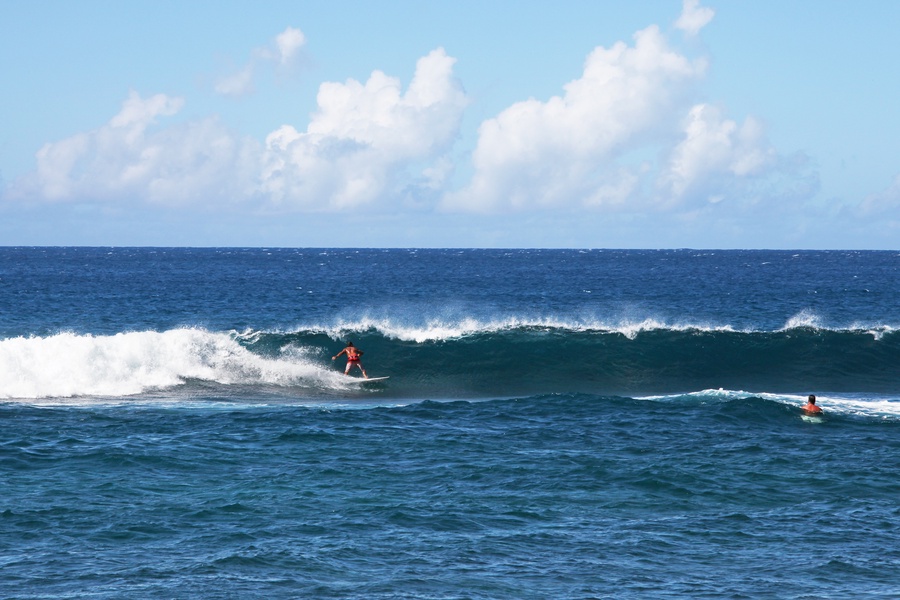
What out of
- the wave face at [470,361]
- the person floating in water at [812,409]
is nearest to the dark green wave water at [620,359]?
the wave face at [470,361]

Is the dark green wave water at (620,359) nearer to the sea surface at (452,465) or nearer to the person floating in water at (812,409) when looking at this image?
the sea surface at (452,465)

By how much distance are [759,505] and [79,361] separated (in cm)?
2187

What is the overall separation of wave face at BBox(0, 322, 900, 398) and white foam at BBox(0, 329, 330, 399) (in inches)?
2.1

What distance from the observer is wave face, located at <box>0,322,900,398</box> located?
29766 mm

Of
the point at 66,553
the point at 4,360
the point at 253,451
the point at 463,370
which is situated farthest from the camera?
the point at 463,370

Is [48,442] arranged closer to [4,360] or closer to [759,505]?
[4,360]

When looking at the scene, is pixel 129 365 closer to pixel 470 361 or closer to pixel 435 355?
pixel 435 355

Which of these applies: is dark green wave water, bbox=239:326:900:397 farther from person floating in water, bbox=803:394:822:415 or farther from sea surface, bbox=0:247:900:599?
person floating in water, bbox=803:394:822:415

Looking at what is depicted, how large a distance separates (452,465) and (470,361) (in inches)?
656

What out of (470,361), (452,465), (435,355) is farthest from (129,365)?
(452,465)

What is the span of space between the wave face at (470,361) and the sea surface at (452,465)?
12cm

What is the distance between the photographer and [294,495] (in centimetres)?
1627

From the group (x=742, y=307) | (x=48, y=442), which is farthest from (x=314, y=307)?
(x=48, y=442)

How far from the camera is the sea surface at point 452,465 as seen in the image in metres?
12.6
